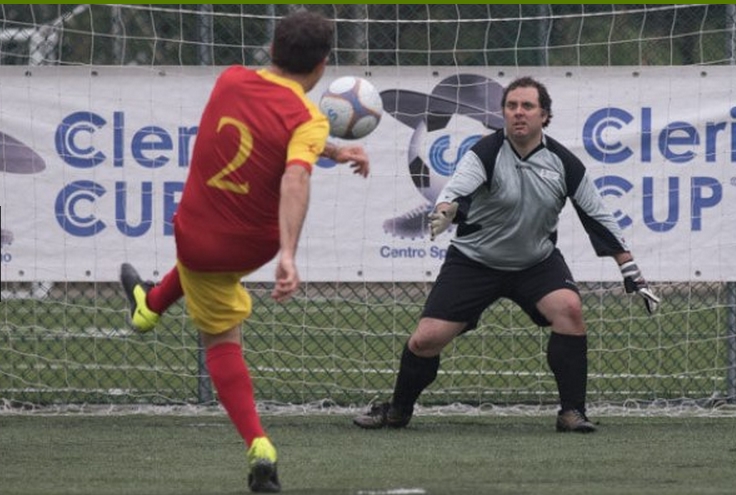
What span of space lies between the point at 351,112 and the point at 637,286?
2.04 meters

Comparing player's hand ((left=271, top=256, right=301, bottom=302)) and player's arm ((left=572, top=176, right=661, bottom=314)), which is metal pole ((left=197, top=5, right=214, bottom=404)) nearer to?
player's arm ((left=572, top=176, right=661, bottom=314))

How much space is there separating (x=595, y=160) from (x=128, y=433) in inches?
129

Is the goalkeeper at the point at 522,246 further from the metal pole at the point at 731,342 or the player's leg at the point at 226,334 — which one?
the player's leg at the point at 226,334

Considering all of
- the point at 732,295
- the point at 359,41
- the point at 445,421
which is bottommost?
the point at 445,421

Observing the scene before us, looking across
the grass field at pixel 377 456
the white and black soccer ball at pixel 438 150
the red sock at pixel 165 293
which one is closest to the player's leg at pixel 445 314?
the grass field at pixel 377 456

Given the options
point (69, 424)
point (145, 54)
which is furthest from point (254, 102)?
point (145, 54)

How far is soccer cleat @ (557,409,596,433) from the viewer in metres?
9.02

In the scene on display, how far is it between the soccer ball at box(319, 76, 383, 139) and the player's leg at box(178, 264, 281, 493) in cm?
119

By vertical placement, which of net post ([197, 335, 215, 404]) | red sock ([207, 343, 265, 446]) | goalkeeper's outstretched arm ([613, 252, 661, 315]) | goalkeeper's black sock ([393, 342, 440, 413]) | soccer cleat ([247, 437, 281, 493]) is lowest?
net post ([197, 335, 215, 404])

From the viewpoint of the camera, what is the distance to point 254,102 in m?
6.40

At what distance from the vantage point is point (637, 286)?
8773 mm

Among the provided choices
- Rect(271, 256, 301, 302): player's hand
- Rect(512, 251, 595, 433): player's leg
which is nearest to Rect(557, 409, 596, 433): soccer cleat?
Rect(512, 251, 595, 433): player's leg

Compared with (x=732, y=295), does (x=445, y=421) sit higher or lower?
lower

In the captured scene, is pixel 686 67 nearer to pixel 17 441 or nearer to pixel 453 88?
pixel 453 88
